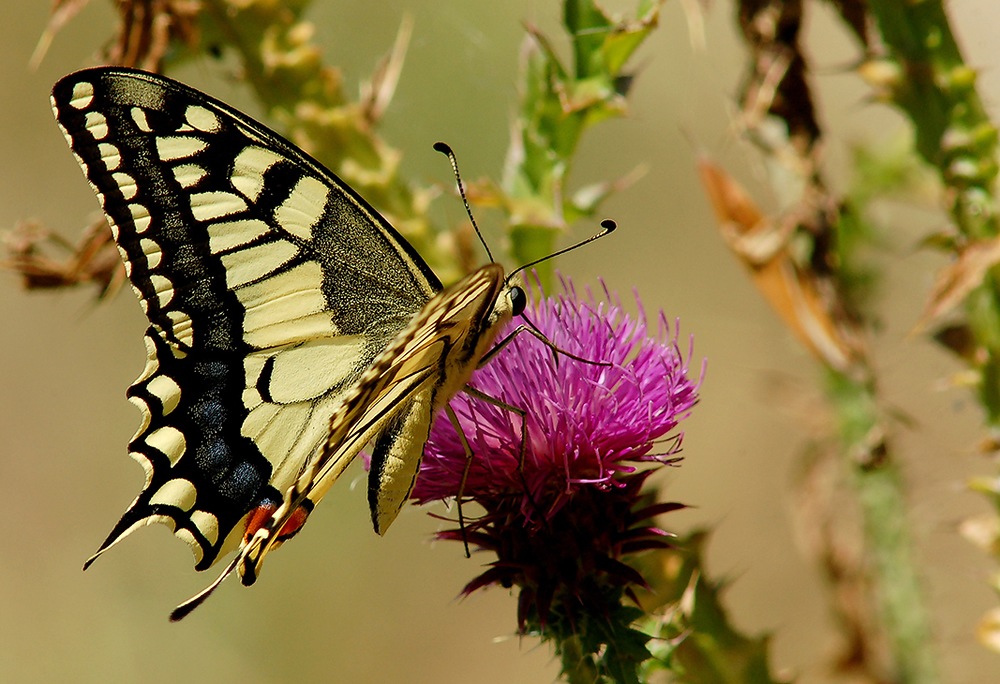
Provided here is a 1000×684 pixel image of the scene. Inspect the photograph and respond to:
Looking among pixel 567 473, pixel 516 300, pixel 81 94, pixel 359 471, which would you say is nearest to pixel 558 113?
pixel 516 300

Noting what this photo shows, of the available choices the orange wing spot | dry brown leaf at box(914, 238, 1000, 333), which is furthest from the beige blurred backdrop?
the orange wing spot

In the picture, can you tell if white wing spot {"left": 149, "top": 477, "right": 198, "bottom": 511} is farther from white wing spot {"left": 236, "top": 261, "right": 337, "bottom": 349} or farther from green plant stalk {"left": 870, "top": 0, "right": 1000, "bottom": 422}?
green plant stalk {"left": 870, "top": 0, "right": 1000, "bottom": 422}

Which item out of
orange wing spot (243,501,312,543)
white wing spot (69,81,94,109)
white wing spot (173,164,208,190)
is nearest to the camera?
orange wing spot (243,501,312,543)

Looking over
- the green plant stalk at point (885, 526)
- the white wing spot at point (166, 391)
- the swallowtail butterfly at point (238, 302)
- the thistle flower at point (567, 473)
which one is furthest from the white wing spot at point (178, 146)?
the green plant stalk at point (885, 526)

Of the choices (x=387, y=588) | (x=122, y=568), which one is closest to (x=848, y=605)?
(x=387, y=588)

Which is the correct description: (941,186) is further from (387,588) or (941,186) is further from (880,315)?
(387,588)

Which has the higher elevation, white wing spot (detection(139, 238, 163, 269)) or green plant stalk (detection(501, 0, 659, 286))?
white wing spot (detection(139, 238, 163, 269))

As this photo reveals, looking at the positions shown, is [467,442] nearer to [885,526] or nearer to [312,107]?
[312,107]

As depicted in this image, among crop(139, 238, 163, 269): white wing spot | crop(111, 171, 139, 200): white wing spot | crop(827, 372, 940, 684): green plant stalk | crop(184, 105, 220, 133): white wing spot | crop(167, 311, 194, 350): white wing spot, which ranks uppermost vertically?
crop(184, 105, 220, 133): white wing spot
